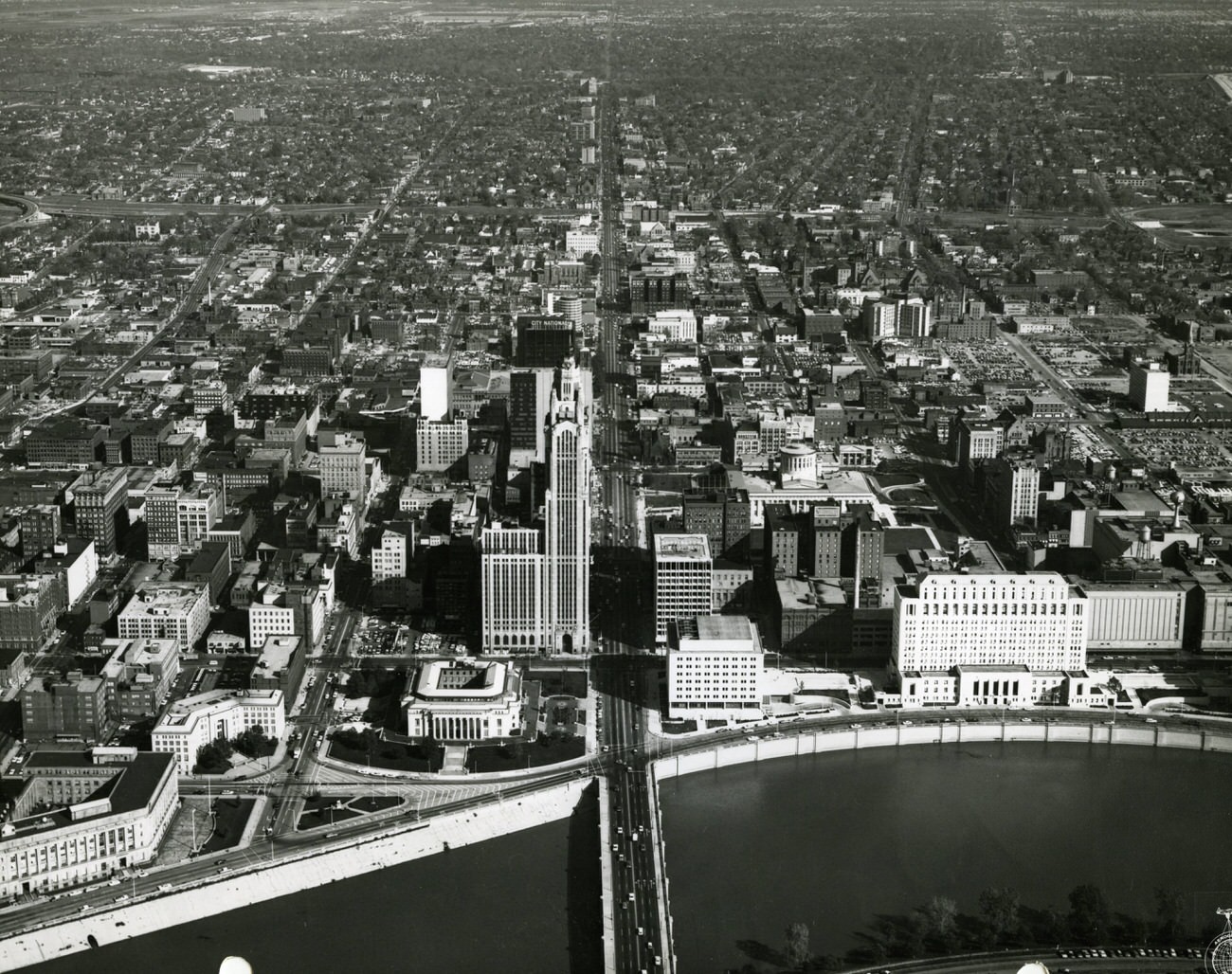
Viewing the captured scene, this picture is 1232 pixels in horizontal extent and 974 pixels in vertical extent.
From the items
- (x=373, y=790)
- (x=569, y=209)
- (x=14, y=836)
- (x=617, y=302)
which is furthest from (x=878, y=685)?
(x=569, y=209)

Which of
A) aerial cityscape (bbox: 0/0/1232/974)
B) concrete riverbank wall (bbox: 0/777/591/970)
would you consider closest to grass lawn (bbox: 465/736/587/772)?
aerial cityscape (bbox: 0/0/1232/974)

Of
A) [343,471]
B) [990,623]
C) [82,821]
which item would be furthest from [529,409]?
[82,821]

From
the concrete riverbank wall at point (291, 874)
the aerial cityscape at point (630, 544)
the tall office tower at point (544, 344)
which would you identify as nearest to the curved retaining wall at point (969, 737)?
the aerial cityscape at point (630, 544)

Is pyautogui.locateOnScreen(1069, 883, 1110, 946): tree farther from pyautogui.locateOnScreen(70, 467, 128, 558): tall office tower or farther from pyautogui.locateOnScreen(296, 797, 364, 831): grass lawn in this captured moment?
pyautogui.locateOnScreen(70, 467, 128, 558): tall office tower

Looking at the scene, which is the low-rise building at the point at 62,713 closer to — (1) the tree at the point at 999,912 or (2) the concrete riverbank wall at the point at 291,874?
(2) the concrete riverbank wall at the point at 291,874

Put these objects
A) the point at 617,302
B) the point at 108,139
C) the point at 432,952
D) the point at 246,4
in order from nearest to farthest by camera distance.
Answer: the point at 432,952, the point at 617,302, the point at 108,139, the point at 246,4

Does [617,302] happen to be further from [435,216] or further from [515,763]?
[515,763]

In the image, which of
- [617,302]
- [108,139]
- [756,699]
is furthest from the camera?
[108,139]
